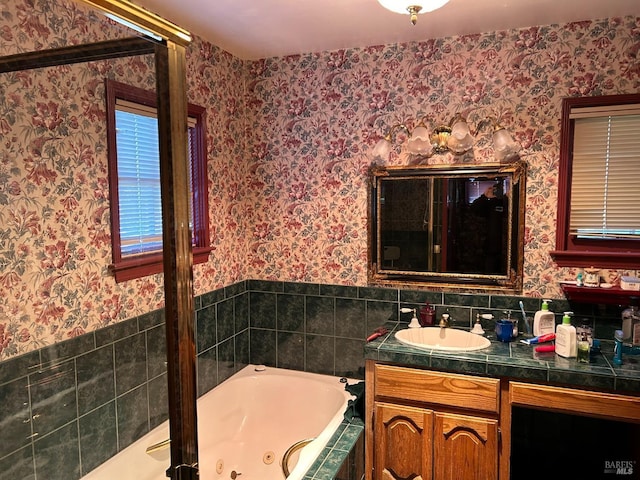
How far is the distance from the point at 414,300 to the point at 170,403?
5.76ft

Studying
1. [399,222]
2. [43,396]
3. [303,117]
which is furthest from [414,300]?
[43,396]

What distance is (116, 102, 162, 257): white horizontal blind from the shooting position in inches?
54.7

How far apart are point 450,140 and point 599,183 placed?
78 cm

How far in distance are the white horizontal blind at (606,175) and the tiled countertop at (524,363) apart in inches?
23.7

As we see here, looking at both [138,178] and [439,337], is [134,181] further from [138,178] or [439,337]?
[439,337]

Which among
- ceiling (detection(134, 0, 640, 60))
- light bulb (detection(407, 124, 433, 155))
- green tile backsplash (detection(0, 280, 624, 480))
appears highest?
ceiling (detection(134, 0, 640, 60))

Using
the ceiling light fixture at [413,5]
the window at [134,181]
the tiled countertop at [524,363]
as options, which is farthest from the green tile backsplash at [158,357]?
the ceiling light fixture at [413,5]

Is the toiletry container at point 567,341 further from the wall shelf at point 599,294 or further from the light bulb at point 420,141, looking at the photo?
the light bulb at point 420,141

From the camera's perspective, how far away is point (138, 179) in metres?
1.79

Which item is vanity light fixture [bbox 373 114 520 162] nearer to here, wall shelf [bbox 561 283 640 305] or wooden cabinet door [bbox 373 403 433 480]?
wall shelf [bbox 561 283 640 305]

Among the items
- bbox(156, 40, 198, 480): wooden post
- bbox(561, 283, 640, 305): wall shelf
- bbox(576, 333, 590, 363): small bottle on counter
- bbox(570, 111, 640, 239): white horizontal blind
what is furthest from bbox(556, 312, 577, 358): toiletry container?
bbox(156, 40, 198, 480): wooden post

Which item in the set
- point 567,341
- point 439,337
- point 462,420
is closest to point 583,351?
point 567,341

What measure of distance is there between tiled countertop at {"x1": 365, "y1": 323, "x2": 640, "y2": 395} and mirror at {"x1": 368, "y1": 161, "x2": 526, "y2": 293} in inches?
18.4

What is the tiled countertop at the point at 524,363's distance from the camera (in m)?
2.01
